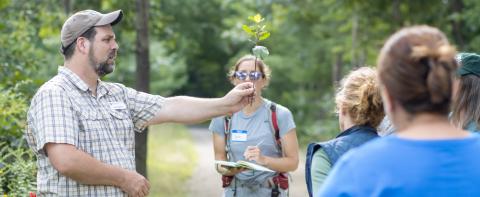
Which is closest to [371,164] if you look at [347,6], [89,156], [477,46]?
[89,156]

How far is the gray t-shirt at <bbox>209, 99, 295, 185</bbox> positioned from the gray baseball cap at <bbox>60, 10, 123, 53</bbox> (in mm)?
1762

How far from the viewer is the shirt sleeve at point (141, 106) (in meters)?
5.02

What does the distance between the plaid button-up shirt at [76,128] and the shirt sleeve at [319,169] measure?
130cm

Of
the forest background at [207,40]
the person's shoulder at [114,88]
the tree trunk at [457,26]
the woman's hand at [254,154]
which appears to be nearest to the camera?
the person's shoulder at [114,88]

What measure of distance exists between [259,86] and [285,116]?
1.07 ft

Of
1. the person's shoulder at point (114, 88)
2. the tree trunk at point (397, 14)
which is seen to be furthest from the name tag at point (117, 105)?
the tree trunk at point (397, 14)

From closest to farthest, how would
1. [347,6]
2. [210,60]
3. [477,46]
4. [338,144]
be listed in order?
1. [338,144]
2. [477,46]
3. [347,6]
4. [210,60]

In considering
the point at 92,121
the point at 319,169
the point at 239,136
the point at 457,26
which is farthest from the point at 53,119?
the point at 457,26

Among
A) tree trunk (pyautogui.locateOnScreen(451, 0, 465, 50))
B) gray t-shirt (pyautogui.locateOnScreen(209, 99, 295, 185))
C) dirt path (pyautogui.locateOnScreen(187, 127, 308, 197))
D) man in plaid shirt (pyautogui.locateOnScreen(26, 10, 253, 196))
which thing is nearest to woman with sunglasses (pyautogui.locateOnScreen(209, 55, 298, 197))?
gray t-shirt (pyautogui.locateOnScreen(209, 99, 295, 185))

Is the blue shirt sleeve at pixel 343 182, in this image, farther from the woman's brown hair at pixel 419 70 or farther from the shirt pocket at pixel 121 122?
the shirt pocket at pixel 121 122

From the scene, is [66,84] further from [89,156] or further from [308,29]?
[308,29]

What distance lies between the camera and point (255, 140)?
242 inches

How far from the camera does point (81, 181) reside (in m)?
4.44

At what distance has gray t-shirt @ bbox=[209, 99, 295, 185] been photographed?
614 cm
